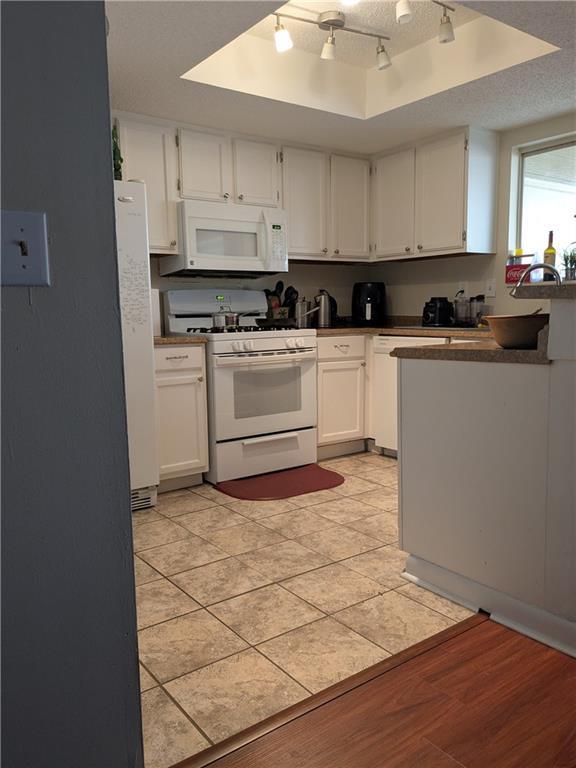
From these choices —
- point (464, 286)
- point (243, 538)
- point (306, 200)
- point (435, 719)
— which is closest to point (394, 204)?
point (306, 200)

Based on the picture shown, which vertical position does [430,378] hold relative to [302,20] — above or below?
below

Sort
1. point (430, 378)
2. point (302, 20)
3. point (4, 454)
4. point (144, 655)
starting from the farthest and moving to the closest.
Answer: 1. point (302, 20)
2. point (430, 378)
3. point (144, 655)
4. point (4, 454)

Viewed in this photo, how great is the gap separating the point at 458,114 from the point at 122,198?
207 cm

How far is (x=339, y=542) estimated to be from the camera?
8.72 ft

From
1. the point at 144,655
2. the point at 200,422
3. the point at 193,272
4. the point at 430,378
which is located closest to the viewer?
the point at 144,655

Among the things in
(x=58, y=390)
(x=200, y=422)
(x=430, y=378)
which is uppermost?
(x=58, y=390)

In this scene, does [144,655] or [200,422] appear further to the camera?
[200,422]

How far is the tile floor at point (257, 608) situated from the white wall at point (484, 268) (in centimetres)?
184

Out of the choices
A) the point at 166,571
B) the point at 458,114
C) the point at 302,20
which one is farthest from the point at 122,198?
the point at 458,114

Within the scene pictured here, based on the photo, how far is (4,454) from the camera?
85 centimetres

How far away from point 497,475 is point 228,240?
2.46m

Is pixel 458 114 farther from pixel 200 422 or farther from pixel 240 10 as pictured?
pixel 200 422

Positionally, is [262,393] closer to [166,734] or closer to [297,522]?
[297,522]

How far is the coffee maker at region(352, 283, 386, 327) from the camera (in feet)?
A: 14.9
